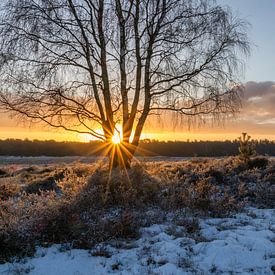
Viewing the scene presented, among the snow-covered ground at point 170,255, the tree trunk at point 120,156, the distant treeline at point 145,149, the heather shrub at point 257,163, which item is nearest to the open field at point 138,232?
the snow-covered ground at point 170,255

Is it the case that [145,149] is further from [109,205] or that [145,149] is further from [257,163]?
[109,205]

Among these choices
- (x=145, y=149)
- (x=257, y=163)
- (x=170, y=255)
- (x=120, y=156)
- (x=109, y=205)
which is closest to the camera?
(x=170, y=255)

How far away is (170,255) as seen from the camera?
270 inches

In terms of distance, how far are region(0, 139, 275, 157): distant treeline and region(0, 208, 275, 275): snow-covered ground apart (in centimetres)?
5364

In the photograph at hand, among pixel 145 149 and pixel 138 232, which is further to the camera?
pixel 145 149

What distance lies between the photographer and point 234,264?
257 inches

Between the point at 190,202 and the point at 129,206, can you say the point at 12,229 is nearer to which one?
the point at 129,206

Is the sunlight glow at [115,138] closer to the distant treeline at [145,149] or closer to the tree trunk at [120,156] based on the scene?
the tree trunk at [120,156]

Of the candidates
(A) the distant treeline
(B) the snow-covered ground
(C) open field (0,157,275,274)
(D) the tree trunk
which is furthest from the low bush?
(A) the distant treeline

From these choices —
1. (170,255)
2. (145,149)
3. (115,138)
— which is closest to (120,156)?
(115,138)

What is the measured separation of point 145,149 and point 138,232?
2543 inches

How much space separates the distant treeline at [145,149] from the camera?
66250 mm

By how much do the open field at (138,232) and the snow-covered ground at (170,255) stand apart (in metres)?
→ 0.01

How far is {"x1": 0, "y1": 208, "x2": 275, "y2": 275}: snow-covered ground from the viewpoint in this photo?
21.2 ft
